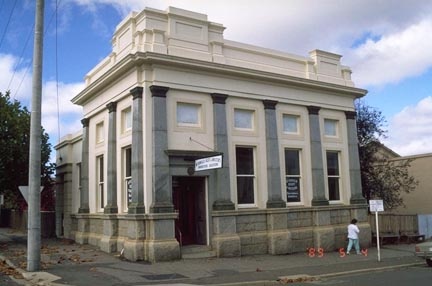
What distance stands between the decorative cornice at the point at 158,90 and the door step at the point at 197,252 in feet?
18.6

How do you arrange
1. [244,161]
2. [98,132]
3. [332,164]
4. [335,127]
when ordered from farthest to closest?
1. [335,127]
2. [332,164]
3. [98,132]
4. [244,161]

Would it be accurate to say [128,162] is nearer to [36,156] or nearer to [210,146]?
[210,146]

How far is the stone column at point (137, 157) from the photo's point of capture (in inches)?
695

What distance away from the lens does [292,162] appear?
21922 millimetres

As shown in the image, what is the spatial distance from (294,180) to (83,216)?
9.65 m

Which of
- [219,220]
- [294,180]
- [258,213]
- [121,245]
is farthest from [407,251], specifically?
[121,245]

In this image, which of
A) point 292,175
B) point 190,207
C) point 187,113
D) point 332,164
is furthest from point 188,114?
point 332,164

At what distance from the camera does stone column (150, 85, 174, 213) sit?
17.5 meters

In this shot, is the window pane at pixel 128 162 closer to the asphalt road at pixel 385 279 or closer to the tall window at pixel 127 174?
the tall window at pixel 127 174

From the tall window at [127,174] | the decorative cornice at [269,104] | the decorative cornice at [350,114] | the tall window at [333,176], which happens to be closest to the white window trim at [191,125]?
the tall window at [127,174]

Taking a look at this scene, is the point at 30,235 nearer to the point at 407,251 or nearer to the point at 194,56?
the point at 194,56

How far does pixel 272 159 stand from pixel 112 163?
6.51m

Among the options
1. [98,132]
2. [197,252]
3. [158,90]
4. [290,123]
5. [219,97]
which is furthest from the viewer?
[98,132]

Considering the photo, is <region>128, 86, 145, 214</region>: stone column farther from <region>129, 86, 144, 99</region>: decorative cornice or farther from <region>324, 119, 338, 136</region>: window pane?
<region>324, 119, 338, 136</region>: window pane
